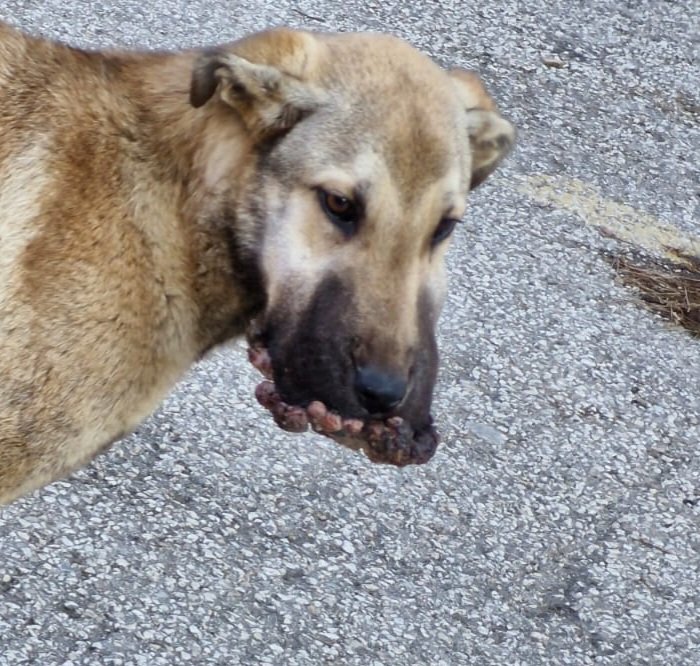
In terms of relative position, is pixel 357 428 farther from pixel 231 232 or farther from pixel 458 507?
pixel 458 507

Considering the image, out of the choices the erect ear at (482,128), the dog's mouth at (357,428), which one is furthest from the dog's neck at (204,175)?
the erect ear at (482,128)

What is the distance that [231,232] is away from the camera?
3.61m

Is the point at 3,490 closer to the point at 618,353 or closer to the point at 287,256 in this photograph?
the point at 287,256

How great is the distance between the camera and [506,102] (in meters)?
7.95

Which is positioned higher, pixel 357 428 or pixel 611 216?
pixel 357 428

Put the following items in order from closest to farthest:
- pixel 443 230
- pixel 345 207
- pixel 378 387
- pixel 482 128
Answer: pixel 378 387, pixel 345 207, pixel 443 230, pixel 482 128

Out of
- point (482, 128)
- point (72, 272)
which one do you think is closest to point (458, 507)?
point (482, 128)

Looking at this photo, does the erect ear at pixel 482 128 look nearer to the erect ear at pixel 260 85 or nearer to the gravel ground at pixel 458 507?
the erect ear at pixel 260 85

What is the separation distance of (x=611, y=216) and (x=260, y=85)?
419 cm

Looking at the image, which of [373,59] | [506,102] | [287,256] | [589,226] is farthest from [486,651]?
[506,102]

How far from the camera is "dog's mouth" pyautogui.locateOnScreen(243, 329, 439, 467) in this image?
341cm

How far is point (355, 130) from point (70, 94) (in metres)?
0.86

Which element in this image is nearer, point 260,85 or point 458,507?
point 260,85

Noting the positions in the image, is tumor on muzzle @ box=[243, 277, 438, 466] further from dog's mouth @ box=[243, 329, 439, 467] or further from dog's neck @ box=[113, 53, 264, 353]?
dog's neck @ box=[113, 53, 264, 353]
